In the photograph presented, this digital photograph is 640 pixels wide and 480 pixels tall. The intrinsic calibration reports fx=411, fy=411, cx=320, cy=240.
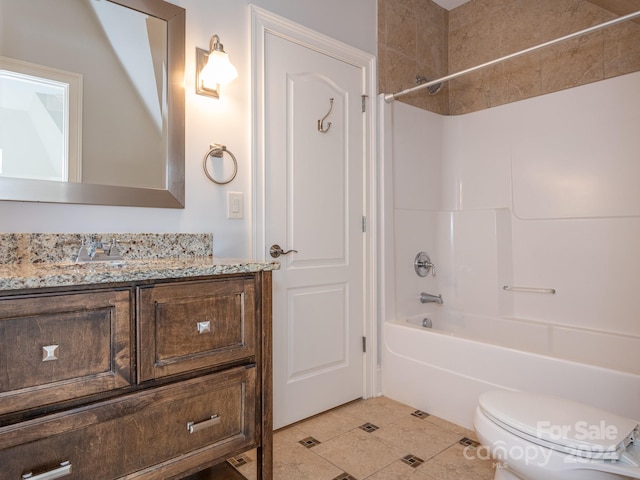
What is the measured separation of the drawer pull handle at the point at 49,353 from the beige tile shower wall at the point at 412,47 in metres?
2.25

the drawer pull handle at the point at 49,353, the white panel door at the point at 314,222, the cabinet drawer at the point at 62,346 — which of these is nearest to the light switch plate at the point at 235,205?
the white panel door at the point at 314,222

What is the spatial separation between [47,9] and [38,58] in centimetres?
18

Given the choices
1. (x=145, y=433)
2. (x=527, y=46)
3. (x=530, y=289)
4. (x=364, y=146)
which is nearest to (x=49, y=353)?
(x=145, y=433)

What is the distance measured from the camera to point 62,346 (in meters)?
0.93

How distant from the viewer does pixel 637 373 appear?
5.14ft

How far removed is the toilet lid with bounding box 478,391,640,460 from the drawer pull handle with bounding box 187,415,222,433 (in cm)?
87

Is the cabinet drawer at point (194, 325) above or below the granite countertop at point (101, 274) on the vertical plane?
below

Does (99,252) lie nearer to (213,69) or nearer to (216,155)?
(216,155)

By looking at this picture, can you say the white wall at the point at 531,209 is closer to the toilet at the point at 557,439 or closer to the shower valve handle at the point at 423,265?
the shower valve handle at the point at 423,265

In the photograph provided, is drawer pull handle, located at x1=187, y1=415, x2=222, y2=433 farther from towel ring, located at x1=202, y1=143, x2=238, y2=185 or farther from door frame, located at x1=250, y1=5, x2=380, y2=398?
towel ring, located at x1=202, y1=143, x2=238, y2=185

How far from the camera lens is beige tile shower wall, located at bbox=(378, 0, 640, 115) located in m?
2.35

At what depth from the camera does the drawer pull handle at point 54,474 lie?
2.95 ft

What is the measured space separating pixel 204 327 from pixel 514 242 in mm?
2239

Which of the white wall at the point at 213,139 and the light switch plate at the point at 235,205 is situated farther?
the light switch plate at the point at 235,205
